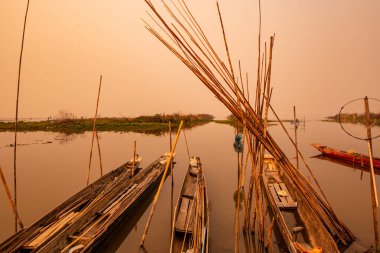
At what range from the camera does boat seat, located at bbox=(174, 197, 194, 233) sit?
4.61 m

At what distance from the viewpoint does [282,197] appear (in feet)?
20.7

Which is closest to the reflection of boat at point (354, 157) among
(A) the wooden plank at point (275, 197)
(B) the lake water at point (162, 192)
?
(B) the lake water at point (162, 192)

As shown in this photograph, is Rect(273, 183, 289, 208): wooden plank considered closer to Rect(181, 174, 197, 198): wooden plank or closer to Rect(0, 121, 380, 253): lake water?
Rect(0, 121, 380, 253): lake water

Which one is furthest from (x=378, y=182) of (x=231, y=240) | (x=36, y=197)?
(x=36, y=197)

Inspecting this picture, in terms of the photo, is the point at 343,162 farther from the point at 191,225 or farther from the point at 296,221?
the point at 191,225

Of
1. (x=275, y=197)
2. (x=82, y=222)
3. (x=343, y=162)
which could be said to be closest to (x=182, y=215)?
(x=82, y=222)

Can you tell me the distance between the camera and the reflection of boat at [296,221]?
362cm

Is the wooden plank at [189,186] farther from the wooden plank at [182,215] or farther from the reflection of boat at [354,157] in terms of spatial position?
the reflection of boat at [354,157]

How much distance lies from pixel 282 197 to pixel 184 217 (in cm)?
332

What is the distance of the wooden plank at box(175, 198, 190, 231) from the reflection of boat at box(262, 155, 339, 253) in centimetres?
221

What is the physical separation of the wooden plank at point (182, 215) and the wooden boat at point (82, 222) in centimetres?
151

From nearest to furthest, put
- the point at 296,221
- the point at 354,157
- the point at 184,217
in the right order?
1. the point at 184,217
2. the point at 296,221
3. the point at 354,157

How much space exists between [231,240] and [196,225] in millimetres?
1340

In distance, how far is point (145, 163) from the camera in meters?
12.2
